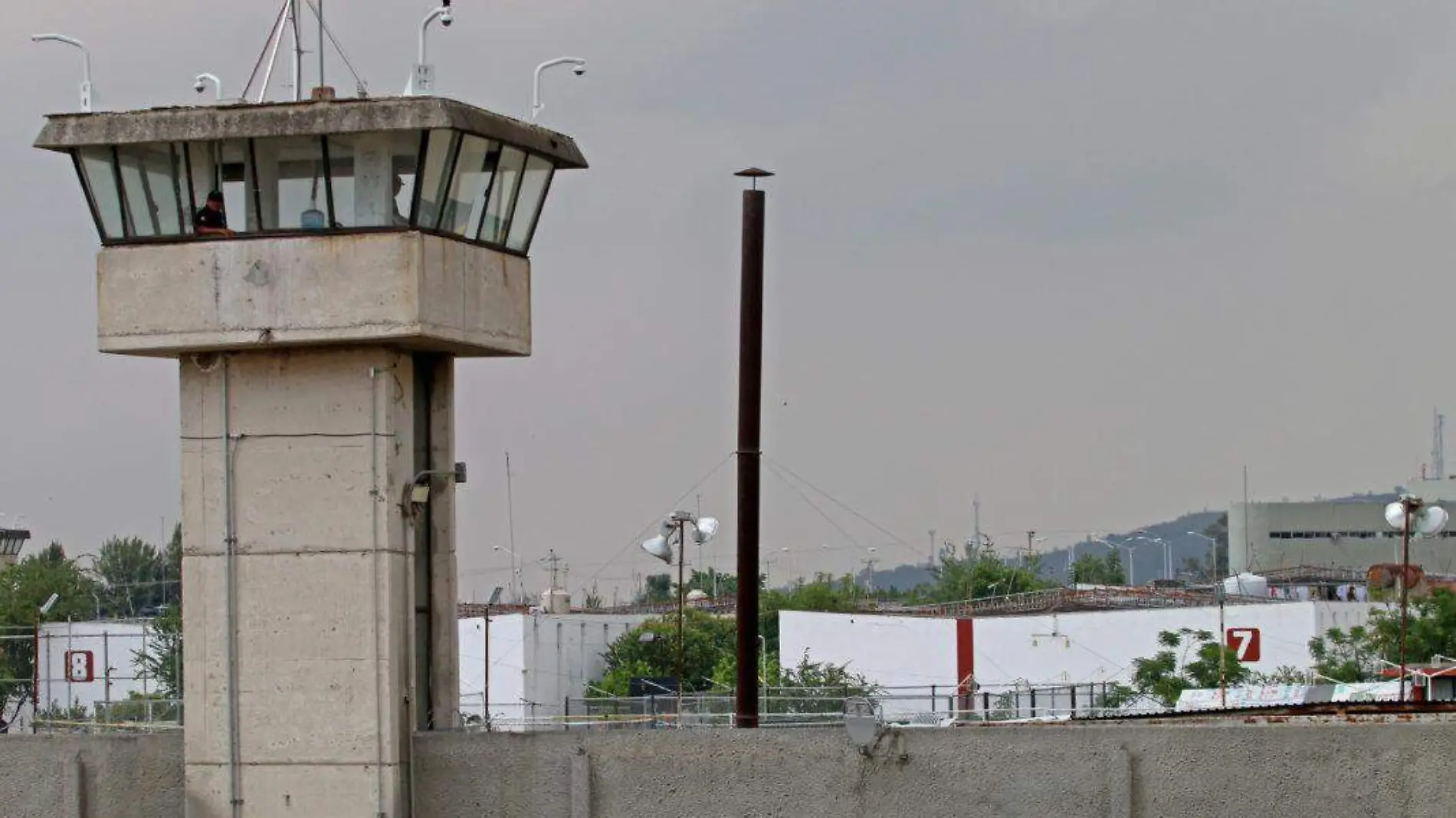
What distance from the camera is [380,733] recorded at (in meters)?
18.7

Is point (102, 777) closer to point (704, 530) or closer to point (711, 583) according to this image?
point (704, 530)

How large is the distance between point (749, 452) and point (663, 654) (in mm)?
51833

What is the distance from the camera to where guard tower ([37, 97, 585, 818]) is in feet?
61.9

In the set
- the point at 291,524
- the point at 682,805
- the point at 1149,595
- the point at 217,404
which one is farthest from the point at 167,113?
the point at 1149,595

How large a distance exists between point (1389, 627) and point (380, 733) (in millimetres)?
42948

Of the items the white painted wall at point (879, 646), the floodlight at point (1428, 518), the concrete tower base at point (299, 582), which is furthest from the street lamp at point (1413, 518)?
the white painted wall at point (879, 646)

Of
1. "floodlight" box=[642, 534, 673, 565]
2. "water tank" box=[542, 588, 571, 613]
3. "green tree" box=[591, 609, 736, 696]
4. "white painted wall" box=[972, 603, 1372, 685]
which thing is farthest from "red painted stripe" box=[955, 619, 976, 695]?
"floodlight" box=[642, 534, 673, 565]

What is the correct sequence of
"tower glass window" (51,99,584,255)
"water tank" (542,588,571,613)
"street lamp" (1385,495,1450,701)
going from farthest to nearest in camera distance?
"water tank" (542,588,571,613), "street lamp" (1385,495,1450,701), "tower glass window" (51,99,584,255)

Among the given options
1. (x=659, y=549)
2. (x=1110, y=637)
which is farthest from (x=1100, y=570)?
(x=659, y=549)

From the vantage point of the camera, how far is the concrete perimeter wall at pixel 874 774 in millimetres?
17109

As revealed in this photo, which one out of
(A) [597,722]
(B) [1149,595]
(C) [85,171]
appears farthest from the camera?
(B) [1149,595]

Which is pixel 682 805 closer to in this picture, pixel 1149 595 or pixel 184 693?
pixel 184 693

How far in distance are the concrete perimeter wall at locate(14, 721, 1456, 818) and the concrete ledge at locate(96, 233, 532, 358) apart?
141 inches

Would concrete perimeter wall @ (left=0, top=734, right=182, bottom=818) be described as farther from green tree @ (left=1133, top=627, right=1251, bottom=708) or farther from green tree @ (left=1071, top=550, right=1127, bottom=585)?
green tree @ (left=1071, top=550, right=1127, bottom=585)
